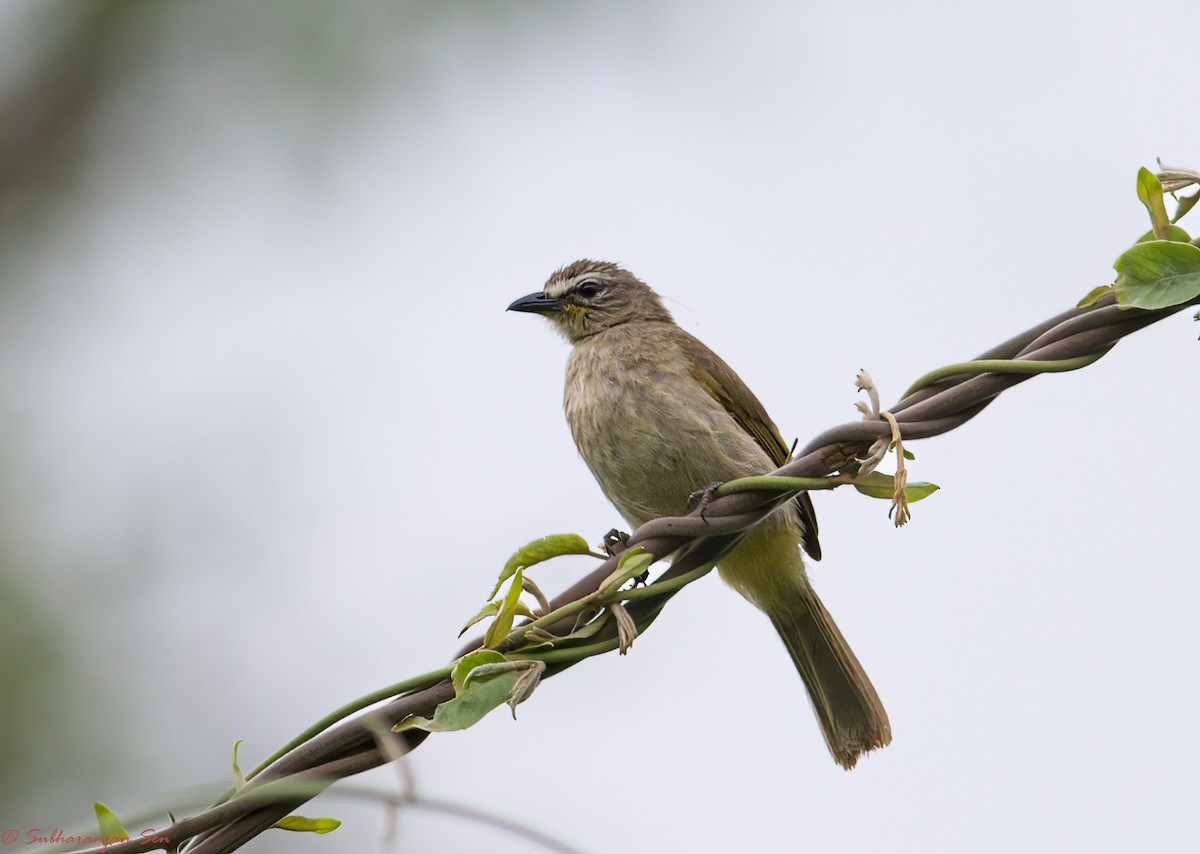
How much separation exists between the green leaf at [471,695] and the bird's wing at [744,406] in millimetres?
2141

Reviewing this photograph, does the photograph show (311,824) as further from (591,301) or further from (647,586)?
(591,301)

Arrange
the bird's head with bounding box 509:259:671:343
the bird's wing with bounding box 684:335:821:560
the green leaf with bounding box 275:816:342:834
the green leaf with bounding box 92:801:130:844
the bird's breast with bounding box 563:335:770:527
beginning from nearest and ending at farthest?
the green leaf with bounding box 92:801:130:844 < the green leaf with bounding box 275:816:342:834 < the bird's breast with bounding box 563:335:770:527 < the bird's wing with bounding box 684:335:821:560 < the bird's head with bounding box 509:259:671:343

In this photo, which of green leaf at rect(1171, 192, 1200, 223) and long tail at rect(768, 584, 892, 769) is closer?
green leaf at rect(1171, 192, 1200, 223)

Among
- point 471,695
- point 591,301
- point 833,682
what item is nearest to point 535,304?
point 591,301

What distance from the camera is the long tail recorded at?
4512 mm

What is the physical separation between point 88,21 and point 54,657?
3637 millimetres

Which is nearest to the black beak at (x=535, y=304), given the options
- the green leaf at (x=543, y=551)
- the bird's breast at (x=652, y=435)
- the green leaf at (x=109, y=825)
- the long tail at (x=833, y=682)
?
the bird's breast at (x=652, y=435)

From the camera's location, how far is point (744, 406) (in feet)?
14.9

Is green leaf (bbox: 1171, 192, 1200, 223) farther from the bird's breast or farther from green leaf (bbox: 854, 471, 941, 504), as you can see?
the bird's breast

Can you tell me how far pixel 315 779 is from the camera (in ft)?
7.61

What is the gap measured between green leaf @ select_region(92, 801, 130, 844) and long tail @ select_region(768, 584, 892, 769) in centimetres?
269

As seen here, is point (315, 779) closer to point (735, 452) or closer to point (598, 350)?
point (735, 452)

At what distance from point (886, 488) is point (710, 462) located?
1.60 m

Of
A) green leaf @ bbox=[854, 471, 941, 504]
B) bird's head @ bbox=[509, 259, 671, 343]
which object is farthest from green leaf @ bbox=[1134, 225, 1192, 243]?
bird's head @ bbox=[509, 259, 671, 343]
